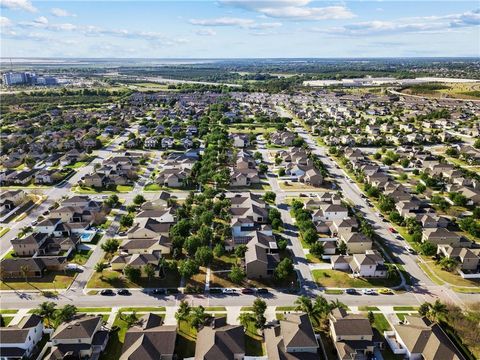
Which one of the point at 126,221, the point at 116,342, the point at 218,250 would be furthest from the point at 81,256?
the point at 218,250

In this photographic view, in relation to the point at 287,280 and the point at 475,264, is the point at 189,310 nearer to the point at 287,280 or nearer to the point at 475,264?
the point at 287,280

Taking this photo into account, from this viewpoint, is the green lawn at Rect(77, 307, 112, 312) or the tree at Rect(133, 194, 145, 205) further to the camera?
the tree at Rect(133, 194, 145, 205)

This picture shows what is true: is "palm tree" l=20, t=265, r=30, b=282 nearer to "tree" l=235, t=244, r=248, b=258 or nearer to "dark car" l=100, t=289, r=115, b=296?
"dark car" l=100, t=289, r=115, b=296

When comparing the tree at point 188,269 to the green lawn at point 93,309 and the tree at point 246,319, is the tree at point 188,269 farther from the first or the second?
the tree at point 246,319

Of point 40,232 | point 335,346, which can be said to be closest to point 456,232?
point 335,346

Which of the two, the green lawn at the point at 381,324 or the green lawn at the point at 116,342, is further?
the green lawn at the point at 381,324

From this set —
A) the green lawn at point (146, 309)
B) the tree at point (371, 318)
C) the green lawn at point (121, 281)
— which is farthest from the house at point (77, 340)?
the tree at point (371, 318)

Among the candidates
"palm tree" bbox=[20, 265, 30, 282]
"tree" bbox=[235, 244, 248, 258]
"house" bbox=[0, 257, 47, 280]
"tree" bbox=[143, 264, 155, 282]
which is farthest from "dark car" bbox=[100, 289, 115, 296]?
"tree" bbox=[235, 244, 248, 258]
